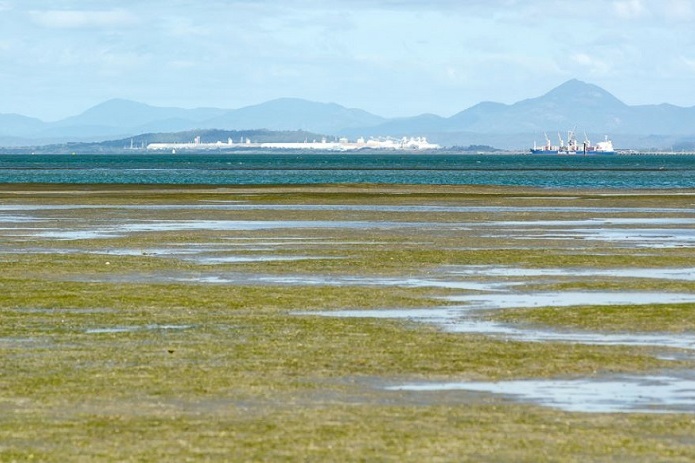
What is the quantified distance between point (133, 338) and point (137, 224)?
37.2 meters

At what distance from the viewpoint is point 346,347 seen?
23391mm

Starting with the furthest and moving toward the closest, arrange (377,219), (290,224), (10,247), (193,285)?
(377,219) < (290,224) < (10,247) < (193,285)

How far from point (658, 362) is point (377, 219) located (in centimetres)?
4341

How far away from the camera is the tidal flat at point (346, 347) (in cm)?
1625

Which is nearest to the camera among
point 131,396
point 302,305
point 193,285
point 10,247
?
point 131,396

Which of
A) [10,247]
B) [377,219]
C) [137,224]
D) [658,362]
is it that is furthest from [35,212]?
[658,362]

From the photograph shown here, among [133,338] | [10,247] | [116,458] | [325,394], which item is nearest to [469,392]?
[325,394]

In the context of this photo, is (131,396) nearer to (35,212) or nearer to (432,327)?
(432,327)

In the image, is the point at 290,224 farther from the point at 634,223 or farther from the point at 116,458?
the point at 116,458

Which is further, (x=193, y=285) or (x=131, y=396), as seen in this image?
(x=193, y=285)

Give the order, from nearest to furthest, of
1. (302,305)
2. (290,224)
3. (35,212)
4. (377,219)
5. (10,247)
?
(302,305) → (10,247) → (290,224) → (377,219) → (35,212)

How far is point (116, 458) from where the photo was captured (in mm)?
15266

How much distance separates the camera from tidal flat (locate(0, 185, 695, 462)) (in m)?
16.2

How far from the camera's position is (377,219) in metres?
64.9
